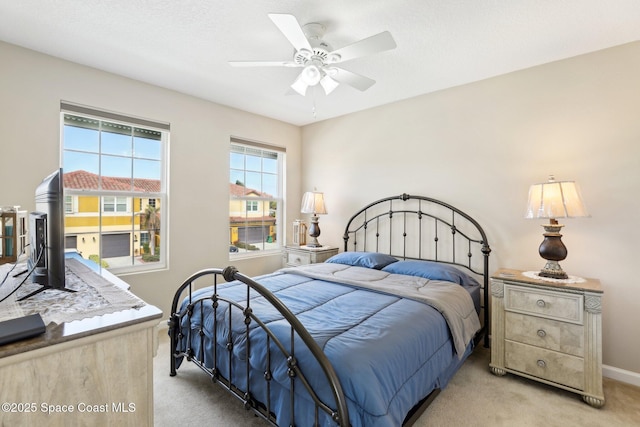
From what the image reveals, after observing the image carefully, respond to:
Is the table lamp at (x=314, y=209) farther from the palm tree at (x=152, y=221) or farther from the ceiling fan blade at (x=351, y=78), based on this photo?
the ceiling fan blade at (x=351, y=78)

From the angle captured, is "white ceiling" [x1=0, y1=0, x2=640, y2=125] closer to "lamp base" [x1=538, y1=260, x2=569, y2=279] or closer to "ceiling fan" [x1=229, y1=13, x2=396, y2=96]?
"ceiling fan" [x1=229, y1=13, x2=396, y2=96]

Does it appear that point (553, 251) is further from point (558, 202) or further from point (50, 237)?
point (50, 237)

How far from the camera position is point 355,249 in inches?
157

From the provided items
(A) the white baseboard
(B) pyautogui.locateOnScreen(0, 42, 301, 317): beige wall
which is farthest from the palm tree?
(A) the white baseboard

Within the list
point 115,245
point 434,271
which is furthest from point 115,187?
point 434,271

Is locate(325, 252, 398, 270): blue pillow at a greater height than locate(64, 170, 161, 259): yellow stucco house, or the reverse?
locate(64, 170, 161, 259): yellow stucco house

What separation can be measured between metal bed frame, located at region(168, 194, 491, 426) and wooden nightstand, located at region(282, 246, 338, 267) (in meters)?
0.29

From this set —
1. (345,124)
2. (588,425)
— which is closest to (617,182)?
(588,425)

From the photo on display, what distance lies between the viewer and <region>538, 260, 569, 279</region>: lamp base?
2.28 metres

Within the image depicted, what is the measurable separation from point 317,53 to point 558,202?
6.73 ft

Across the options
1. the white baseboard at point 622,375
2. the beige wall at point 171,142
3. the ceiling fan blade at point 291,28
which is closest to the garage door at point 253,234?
the beige wall at point 171,142

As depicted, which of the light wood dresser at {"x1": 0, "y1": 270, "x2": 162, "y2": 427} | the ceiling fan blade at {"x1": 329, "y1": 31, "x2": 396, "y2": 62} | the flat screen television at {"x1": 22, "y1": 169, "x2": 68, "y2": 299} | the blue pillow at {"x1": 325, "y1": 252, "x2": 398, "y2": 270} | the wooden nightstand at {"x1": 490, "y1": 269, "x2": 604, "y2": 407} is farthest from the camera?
the blue pillow at {"x1": 325, "y1": 252, "x2": 398, "y2": 270}

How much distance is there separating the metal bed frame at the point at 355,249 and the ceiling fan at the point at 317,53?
1.39m

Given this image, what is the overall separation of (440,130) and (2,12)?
3688 mm
